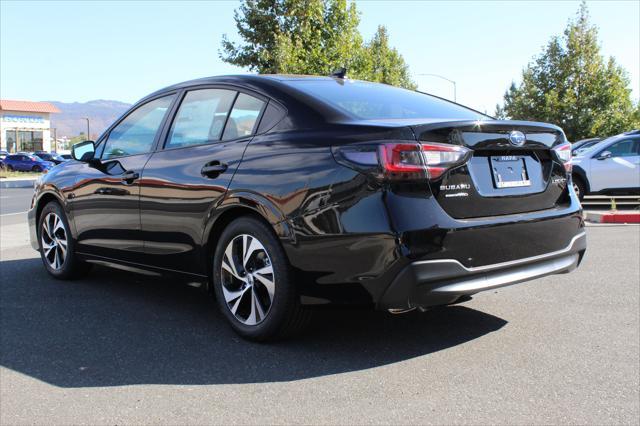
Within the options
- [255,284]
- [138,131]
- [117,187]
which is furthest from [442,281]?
[138,131]

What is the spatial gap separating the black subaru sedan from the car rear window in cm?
2

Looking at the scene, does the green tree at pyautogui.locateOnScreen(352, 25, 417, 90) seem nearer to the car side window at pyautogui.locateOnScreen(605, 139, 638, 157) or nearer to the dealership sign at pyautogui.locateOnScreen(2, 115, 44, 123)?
the car side window at pyautogui.locateOnScreen(605, 139, 638, 157)

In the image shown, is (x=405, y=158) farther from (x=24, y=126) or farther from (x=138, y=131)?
(x=24, y=126)

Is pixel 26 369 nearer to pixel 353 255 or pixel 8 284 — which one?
pixel 353 255

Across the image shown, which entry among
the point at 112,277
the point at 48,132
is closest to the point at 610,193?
the point at 112,277

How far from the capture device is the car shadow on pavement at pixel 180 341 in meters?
3.35

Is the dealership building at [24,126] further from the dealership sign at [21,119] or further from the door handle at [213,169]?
the door handle at [213,169]

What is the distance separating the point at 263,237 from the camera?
3.60 meters

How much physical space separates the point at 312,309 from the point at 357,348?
40cm

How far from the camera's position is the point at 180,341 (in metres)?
3.87

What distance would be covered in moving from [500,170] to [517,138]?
23 cm

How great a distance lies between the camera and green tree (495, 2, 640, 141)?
34031mm

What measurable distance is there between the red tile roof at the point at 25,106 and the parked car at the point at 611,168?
261ft

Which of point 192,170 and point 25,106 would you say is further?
point 25,106
